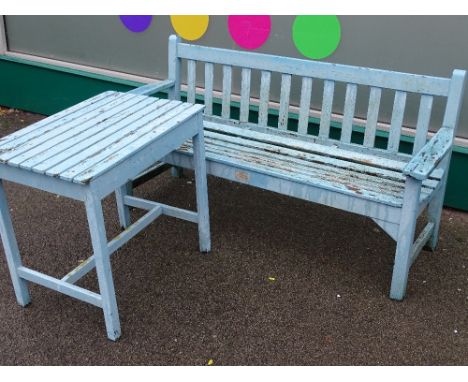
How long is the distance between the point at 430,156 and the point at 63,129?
5.62 ft

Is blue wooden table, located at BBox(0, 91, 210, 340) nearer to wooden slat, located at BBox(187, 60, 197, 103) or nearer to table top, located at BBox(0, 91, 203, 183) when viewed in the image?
table top, located at BBox(0, 91, 203, 183)

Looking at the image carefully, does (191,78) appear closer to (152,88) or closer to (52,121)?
(152,88)

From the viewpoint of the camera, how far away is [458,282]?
3020 mm

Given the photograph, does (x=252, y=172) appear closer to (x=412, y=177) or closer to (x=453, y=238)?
(x=412, y=177)

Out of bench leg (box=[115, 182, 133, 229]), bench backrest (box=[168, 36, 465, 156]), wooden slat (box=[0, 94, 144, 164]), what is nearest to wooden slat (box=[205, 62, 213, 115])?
bench backrest (box=[168, 36, 465, 156])

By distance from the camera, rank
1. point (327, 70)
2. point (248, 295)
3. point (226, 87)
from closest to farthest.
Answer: point (248, 295)
point (327, 70)
point (226, 87)

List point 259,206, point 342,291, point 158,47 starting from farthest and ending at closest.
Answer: point 158,47
point 259,206
point 342,291

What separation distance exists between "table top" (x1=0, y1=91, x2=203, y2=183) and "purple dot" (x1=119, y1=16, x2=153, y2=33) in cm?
143

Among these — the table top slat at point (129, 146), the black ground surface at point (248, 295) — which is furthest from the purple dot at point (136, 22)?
the table top slat at point (129, 146)

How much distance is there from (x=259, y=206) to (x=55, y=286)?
1.54 m

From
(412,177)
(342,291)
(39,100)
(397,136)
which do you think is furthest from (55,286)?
(39,100)

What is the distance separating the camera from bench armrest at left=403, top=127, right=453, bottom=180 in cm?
250

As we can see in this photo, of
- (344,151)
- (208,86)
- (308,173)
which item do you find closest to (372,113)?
(344,151)

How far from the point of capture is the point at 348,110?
3.18m
